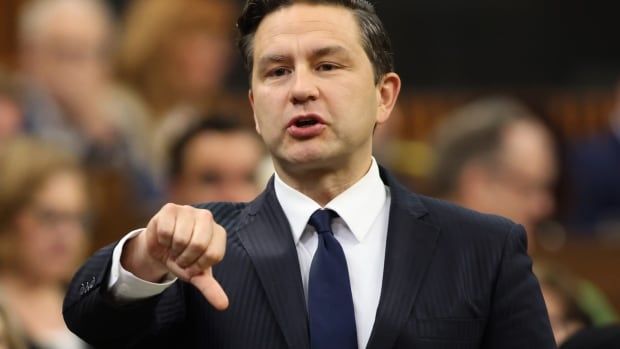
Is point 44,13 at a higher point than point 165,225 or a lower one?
higher

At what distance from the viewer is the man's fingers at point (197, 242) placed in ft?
8.31

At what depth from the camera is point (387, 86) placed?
3074mm

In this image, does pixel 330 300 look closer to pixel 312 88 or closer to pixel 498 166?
pixel 312 88

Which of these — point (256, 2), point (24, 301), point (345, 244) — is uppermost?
point (256, 2)

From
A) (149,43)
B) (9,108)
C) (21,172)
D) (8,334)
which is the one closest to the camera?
(8,334)

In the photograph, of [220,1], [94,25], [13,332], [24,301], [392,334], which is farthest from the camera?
[220,1]

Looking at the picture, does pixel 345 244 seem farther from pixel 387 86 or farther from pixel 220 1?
pixel 220 1

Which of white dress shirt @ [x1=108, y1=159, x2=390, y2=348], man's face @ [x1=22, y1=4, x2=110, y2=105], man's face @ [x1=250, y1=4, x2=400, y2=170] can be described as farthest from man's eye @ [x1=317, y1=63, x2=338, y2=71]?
man's face @ [x1=22, y1=4, x2=110, y2=105]

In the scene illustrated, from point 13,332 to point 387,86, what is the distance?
1292 millimetres

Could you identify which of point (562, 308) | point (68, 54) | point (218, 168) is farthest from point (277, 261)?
point (68, 54)

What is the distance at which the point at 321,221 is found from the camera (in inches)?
113

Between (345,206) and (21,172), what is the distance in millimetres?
2475

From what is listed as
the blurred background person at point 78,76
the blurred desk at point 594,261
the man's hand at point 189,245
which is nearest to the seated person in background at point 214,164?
the blurred background person at point 78,76

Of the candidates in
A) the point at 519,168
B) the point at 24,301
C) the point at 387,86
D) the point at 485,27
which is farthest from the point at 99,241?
the point at 485,27
